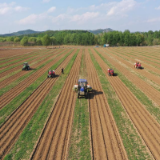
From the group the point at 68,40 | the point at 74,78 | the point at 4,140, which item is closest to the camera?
the point at 4,140

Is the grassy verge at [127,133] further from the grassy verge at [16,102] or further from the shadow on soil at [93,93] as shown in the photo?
the grassy verge at [16,102]

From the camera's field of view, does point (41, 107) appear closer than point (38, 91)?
Yes

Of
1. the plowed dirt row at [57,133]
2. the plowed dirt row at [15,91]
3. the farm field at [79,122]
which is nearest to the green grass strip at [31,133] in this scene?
the farm field at [79,122]

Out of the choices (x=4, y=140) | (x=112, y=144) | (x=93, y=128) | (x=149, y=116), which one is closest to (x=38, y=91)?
(x=4, y=140)

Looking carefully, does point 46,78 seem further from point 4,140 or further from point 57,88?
point 4,140

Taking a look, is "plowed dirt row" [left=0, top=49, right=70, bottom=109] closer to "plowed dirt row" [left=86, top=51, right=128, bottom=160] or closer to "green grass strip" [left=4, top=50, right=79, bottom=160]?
"green grass strip" [left=4, top=50, right=79, bottom=160]

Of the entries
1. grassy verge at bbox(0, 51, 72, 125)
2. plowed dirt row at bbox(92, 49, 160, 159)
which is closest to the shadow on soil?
plowed dirt row at bbox(92, 49, 160, 159)
